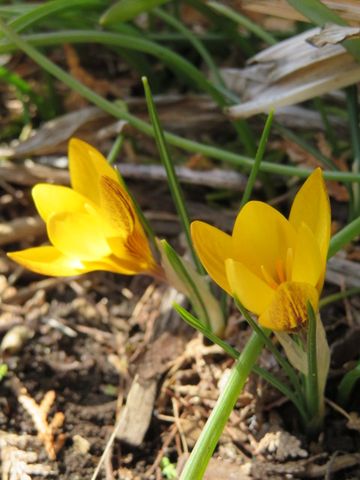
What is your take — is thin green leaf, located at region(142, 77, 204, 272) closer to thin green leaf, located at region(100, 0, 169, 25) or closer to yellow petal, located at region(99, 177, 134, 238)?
yellow petal, located at region(99, 177, 134, 238)

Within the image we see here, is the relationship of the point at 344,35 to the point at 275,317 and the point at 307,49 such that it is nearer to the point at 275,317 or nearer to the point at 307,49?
the point at 307,49

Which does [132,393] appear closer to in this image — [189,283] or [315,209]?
[189,283]

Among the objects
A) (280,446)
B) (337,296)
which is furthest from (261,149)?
(280,446)

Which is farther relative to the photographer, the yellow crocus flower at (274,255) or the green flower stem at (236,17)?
the green flower stem at (236,17)

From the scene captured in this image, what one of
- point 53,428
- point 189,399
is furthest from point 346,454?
point 53,428

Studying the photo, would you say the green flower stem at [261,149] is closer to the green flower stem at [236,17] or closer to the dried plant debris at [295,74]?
the dried plant debris at [295,74]

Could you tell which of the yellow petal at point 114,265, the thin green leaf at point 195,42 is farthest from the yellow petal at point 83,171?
the thin green leaf at point 195,42

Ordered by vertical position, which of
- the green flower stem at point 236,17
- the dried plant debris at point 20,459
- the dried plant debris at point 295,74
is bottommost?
the dried plant debris at point 20,459
